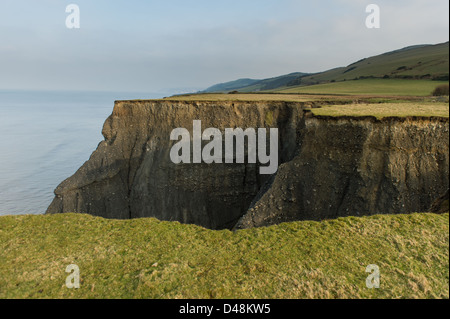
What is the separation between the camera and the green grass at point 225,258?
23.7 feet

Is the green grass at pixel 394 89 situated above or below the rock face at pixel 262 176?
above

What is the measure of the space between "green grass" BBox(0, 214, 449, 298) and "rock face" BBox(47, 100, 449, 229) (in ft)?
19.3

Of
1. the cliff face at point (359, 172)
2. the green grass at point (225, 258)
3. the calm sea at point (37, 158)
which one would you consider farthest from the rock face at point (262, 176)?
the calm sea at point (37, 158)

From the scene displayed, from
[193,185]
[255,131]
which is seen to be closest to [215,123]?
[255,131]

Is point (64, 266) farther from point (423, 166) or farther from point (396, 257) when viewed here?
point (423, 166)

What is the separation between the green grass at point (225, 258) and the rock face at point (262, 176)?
5.88 meters

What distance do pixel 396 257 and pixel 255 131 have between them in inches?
773

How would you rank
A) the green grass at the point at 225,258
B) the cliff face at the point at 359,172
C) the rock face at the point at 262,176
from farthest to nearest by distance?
1. the rock face at the point at 262,176
2. the cliff face at the point at 359,172
3. the green grass at the point at 225,258

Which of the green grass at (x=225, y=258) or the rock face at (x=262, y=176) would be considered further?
the rock face at (x=262, y=176)

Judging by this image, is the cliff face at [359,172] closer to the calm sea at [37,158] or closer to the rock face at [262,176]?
the rock face at [262,176]

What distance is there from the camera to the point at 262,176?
25.5 metres

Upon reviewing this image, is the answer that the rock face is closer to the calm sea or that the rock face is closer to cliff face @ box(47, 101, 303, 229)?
cliff face @ box(47, 101, 303, 229)

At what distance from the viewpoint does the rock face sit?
→ 600 inches
